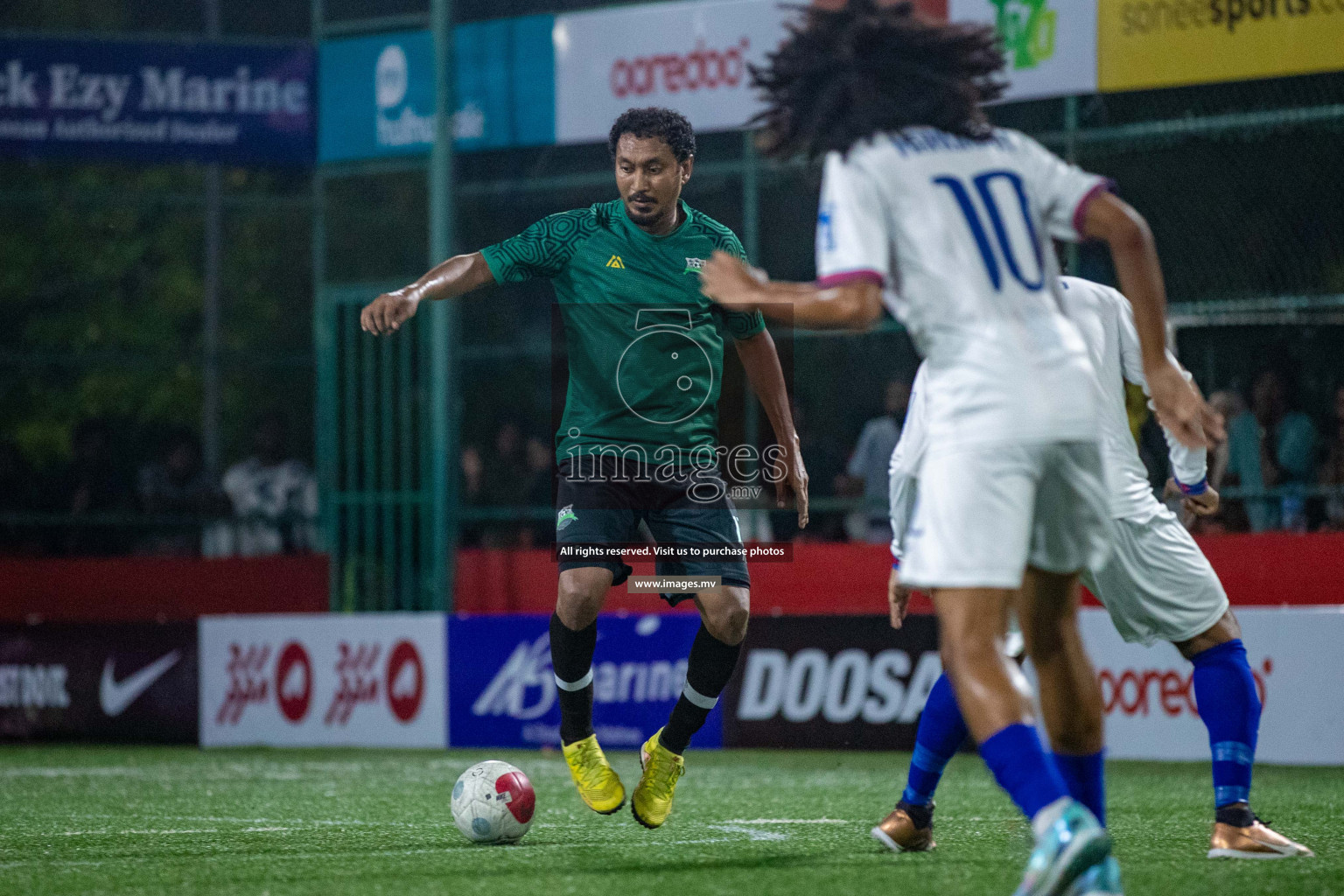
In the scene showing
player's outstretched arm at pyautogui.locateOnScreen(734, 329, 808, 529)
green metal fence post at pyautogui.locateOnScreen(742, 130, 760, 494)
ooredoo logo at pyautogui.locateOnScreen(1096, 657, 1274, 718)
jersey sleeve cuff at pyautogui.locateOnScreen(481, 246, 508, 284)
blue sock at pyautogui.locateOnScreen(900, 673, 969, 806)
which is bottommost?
ooredoo logo at pyautogui.locateOnScreen(1096, 657, 1274, 718)

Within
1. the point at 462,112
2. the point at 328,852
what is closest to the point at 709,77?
the point at 462,112

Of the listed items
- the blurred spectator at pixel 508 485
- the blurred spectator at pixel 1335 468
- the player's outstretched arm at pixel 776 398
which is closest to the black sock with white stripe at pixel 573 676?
the player's outstretched arm at pixel 776 398

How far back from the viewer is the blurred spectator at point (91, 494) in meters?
14.1

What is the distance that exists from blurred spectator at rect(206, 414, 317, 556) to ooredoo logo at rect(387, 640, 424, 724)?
9.57 ft

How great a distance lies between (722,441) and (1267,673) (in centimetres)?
439

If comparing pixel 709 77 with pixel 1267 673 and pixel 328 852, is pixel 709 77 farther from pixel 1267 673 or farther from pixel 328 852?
pixel 328 852

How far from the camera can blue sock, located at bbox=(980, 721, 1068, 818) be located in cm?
402

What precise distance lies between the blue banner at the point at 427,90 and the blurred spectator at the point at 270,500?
2.41 metres

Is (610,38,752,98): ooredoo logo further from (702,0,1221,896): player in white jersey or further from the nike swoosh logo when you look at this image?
(702,0,1221,896): player in white jersey

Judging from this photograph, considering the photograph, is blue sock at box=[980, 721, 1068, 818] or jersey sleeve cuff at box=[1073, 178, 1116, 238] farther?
jersey sleeve cuff at box=[1073, 178, 1116, 238]

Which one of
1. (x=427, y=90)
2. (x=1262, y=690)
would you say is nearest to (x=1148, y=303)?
(x=1262, y=690)

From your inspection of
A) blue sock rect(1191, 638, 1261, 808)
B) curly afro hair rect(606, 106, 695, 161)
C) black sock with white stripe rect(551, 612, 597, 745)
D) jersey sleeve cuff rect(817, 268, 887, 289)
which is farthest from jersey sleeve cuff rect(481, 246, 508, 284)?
blue sock rect(1191, 638, 1261, 808)

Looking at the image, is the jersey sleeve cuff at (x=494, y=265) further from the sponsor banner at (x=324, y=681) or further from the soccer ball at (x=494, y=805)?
the sponsor banner at (x=324, y=681)

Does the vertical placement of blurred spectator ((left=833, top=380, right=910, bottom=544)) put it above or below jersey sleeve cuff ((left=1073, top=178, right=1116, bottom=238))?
below
